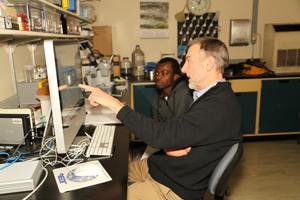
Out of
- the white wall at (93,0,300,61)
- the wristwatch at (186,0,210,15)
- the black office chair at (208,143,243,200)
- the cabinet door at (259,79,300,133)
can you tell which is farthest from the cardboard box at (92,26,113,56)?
the black office chair at (208,143,243,200)

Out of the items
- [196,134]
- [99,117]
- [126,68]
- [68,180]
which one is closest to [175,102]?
[99,117]

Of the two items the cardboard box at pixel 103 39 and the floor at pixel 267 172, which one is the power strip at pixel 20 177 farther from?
the cardboard box at pixel 103 39

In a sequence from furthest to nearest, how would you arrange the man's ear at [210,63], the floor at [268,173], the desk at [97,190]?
the floor at [268,173]
the man's ear at [210,63]
the desk at [97,190]

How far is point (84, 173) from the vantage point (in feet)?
3.77

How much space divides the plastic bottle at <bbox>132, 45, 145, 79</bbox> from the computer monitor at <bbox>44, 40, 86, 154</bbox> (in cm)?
206

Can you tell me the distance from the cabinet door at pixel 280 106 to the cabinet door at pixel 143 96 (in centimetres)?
144

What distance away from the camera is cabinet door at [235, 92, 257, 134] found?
340cm

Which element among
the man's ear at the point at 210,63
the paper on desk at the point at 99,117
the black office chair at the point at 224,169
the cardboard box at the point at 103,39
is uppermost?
the cardboard box at the point at 103,39

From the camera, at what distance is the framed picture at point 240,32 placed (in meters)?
3.80

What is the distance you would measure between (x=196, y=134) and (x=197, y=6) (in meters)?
2.90

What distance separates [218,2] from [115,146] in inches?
120

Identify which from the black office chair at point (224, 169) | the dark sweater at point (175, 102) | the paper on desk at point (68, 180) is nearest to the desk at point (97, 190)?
the paper on desk at point (68, 180)

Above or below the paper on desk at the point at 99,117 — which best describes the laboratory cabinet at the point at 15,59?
above

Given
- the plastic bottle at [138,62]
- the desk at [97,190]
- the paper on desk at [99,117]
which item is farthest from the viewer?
the plastic bottle at [138,62]
